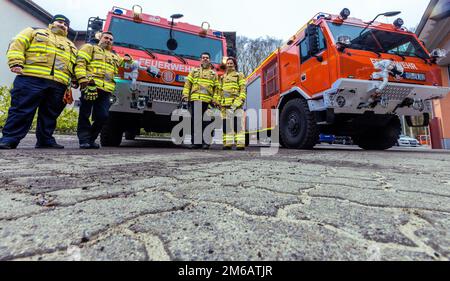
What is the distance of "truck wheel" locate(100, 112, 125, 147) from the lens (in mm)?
4532

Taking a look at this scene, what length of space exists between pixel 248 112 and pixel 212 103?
2601mm

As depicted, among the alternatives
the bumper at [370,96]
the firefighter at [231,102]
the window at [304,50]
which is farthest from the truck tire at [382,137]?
the firefighter at [231,102]

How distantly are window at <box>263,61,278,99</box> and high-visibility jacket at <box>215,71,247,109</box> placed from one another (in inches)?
53.6

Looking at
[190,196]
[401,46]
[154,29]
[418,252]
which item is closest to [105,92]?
[154,29]

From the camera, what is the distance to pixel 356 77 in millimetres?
4035

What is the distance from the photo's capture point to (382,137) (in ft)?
19.1

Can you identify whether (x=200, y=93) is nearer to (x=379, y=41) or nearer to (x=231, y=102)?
(x=231, y=102)

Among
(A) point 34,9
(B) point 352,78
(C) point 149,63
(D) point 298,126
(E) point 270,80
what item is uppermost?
(A) point 34,9

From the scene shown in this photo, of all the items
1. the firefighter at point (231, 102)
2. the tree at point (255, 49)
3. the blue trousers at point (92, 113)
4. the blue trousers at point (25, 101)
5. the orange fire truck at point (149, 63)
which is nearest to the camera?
the blue trousers at point (25, 101)

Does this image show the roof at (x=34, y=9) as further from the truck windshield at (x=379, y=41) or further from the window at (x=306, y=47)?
the truck windshield at (x=379, y=41)

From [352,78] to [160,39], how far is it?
340 centimetres

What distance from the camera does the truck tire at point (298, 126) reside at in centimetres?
465

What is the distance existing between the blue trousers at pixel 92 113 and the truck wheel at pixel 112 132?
1.27 ft

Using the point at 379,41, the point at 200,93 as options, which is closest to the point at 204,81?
the point at 200,93
